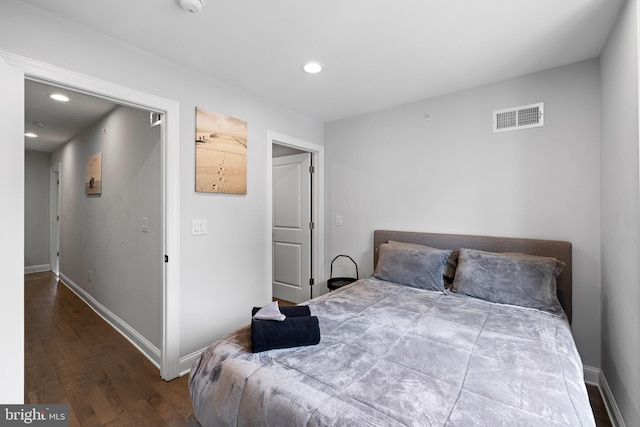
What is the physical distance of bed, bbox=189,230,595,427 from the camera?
1.00 m

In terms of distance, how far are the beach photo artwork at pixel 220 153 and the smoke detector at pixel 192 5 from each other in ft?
2.80

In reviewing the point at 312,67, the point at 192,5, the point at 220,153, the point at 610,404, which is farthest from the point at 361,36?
the point at 610,404

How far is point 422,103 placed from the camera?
2.93m

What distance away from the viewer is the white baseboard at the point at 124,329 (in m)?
2.43

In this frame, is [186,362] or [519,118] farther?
[519,118]

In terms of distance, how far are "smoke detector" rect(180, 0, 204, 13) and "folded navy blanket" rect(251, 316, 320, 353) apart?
68.3 inches

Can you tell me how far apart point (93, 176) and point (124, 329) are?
80.9 inches

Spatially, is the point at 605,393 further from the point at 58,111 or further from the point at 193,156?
the point at 58,111

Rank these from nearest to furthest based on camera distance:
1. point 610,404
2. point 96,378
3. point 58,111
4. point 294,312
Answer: point 294,312 < point 610,404 < point 96,378 < point 58,111

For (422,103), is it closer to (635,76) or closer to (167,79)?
(635,76)

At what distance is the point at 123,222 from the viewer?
295cm

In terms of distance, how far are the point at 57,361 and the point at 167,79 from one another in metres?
2.53

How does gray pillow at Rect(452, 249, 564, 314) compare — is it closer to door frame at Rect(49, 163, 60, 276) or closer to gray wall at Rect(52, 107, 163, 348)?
gray wall at Rect(52, 107, 163, 348)

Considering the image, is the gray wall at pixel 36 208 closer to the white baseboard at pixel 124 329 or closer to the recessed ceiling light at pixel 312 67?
the white baseboard at pixel 124 329
